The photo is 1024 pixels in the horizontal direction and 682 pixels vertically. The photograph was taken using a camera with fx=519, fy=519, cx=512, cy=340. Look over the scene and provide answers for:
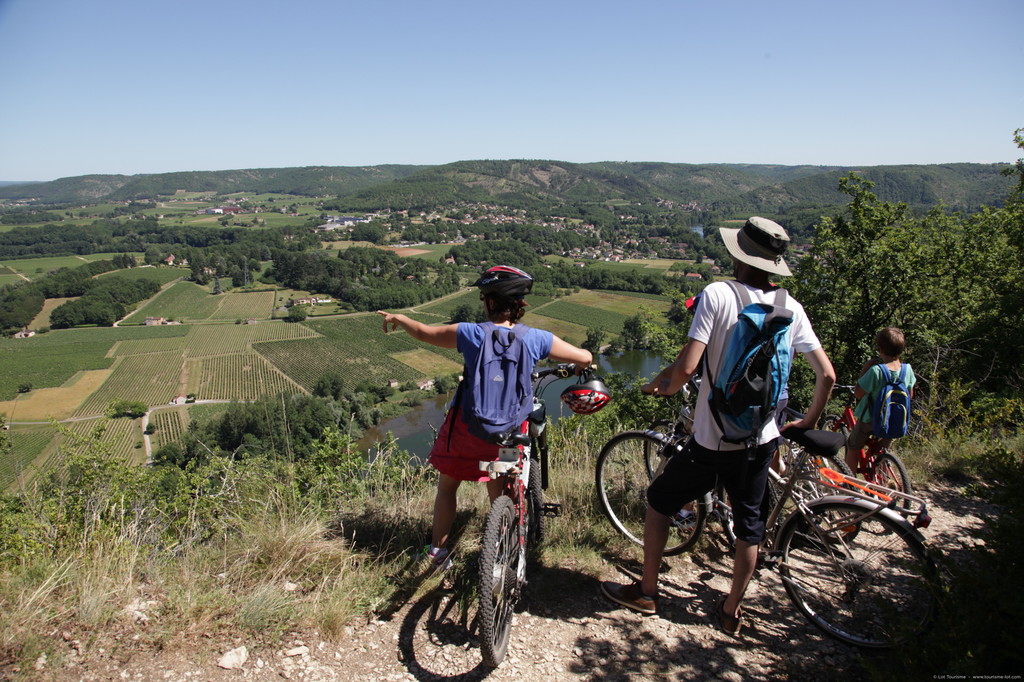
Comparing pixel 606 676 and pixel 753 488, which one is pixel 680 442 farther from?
pixel 606 676

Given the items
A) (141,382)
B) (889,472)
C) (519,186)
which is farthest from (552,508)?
(519,186)

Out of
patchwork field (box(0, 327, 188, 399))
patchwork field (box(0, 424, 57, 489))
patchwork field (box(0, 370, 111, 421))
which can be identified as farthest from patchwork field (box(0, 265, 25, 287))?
patchwork field (box(0, 424, 57, 489))

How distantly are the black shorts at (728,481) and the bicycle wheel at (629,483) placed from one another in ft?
2.12

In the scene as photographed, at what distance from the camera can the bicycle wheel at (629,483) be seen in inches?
120

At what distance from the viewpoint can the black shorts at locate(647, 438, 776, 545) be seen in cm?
217

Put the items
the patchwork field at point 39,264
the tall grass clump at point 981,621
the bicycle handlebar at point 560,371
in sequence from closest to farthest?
the tall grass clump at point 981,621, the bicycle handlebar at point 560,371, the patchwork field at point 39,264

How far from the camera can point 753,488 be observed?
2191 mm

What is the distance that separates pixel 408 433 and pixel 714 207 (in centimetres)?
Result: 13591

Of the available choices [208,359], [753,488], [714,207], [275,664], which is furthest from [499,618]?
[714,207]

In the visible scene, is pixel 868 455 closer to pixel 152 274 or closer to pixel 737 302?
pixel 737 302

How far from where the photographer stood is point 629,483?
3.33m

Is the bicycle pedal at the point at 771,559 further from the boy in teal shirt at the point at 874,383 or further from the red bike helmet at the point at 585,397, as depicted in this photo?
the boy in teal shirt at the point at 874,383

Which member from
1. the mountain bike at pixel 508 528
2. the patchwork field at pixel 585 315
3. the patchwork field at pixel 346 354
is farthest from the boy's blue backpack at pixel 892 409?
the patchwork field at pixel 585 315

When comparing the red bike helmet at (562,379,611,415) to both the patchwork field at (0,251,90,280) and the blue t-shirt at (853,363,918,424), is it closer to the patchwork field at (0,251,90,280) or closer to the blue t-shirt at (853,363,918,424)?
the blue t-shirt at (853,363,918,424)
